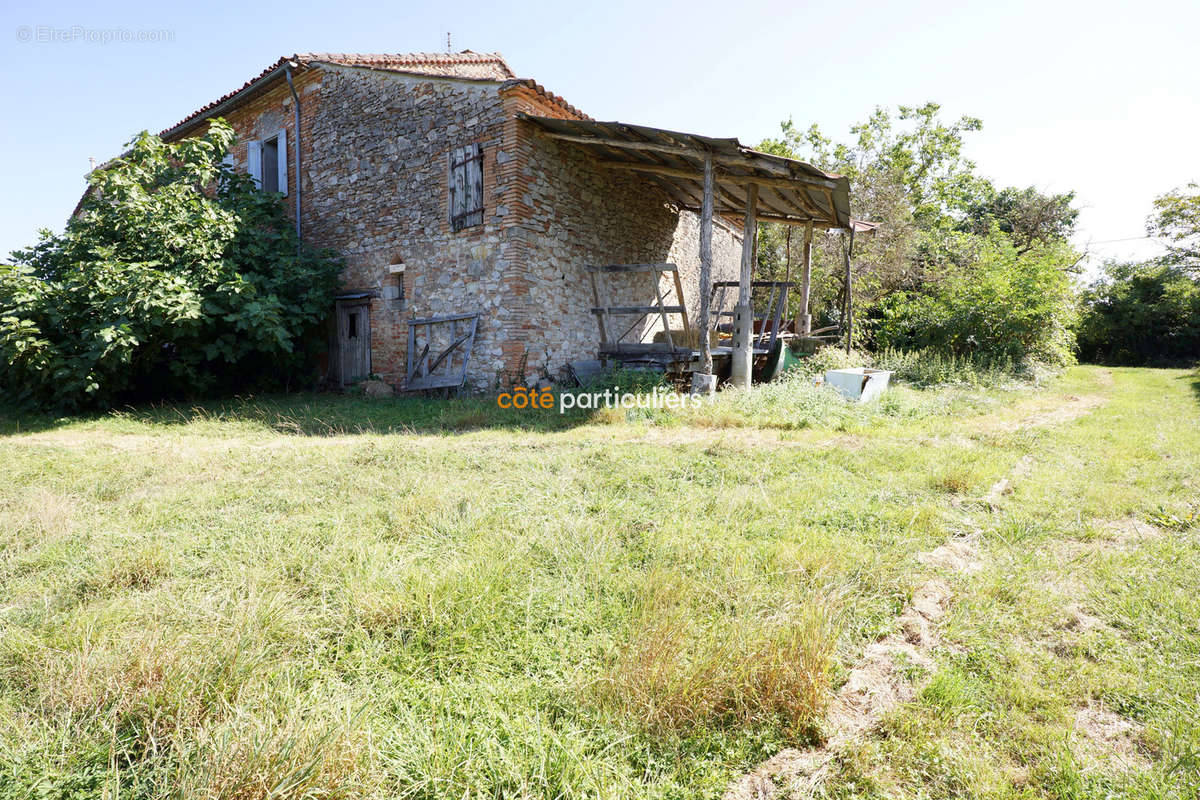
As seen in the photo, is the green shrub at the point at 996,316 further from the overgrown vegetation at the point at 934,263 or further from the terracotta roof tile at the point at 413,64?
the terracotta roof tile at the point at 413,64

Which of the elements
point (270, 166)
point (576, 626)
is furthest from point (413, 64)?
point (576, 626)

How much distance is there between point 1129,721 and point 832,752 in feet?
3.77

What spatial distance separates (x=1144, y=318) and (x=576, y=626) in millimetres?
26353

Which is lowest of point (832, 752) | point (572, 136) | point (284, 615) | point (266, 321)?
point (832, 752)

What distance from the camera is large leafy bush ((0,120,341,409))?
304 inches

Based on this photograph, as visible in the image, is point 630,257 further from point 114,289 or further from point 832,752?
point 832,752

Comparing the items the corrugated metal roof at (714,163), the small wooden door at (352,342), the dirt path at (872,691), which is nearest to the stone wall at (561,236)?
the corrugated metal roof at (714,163)

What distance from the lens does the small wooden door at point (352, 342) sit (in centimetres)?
1053

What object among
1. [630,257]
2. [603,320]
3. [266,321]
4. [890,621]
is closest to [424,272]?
[266,321]

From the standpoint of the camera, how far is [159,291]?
7754mm

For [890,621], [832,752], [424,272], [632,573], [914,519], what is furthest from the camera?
[424,272]

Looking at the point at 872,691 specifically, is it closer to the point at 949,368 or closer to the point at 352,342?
the point at 352,342

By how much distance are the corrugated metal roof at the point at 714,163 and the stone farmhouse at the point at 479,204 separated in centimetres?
4

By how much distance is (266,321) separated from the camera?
8.59 meters
